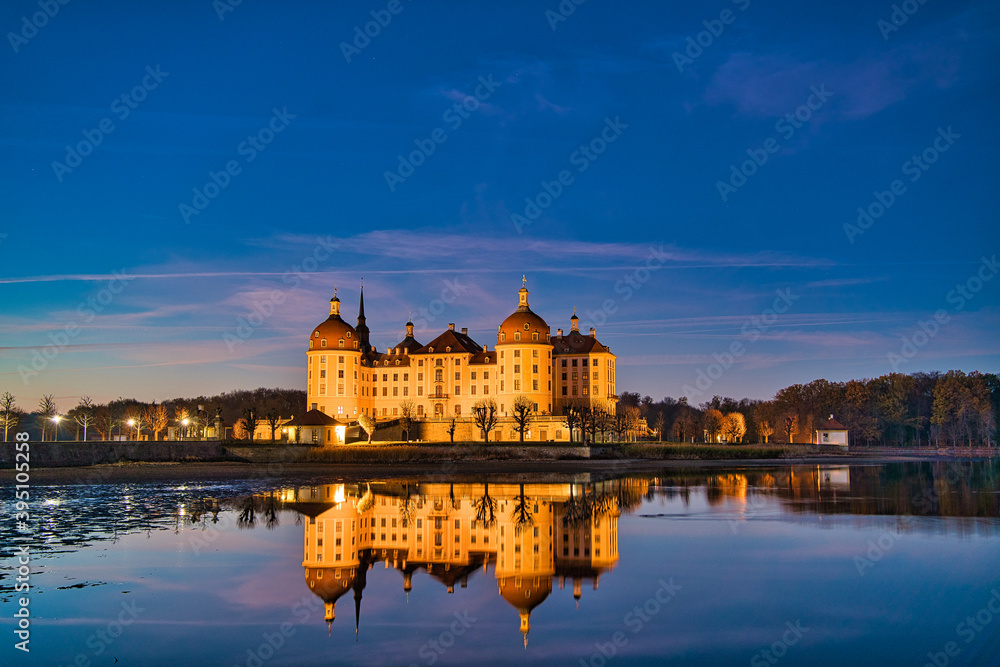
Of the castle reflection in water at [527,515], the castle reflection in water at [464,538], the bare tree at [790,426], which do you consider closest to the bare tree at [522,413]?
the castle reflection in water at [527,515]

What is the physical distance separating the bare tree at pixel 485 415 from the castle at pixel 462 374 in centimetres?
85

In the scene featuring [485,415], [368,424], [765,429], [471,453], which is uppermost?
[485,415]

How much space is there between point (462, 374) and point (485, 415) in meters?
10.0

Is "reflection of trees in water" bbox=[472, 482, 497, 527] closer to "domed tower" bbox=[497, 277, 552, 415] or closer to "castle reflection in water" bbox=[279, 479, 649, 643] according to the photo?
"castle reflection in water" bbox=[279, 479, 649, 643]

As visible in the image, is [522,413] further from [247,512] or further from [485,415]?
[247,512]

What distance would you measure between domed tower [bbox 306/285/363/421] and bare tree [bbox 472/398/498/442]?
462 inches

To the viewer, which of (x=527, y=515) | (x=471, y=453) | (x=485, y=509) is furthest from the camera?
(x=471, y=453)

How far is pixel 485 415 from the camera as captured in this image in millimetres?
73375

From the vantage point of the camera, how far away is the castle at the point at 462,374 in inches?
3017

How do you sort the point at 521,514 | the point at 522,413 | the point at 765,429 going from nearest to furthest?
the point at 521,514 < the point at 522,413 < the point at 765,429

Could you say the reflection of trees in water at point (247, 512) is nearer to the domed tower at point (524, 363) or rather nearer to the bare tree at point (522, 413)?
the bare tree at point (522, 413)

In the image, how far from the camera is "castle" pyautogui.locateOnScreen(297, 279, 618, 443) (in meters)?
76.6

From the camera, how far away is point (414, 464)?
56.6 meters

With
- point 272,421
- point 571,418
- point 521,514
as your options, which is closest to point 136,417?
point 272,421
